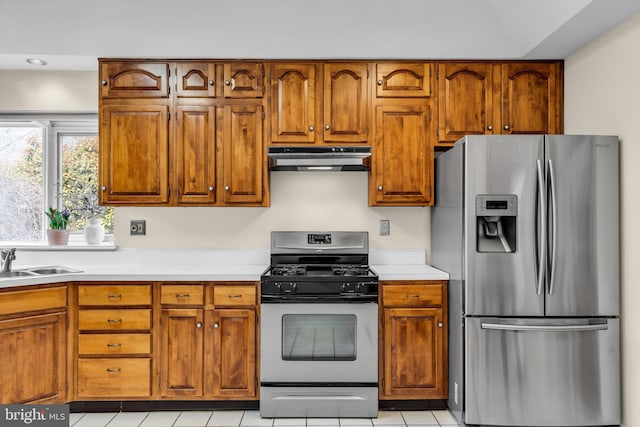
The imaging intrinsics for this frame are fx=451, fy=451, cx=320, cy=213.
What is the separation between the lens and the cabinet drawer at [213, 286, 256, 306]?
9.33ft

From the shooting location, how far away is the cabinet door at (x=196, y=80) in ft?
10.2

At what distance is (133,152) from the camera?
3.09 meters

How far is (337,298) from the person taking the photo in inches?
109

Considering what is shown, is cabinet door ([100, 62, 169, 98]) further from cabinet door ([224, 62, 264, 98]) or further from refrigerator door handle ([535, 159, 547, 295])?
refrigerator door handle ([535, 159, 547, 295])

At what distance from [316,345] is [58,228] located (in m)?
2.18

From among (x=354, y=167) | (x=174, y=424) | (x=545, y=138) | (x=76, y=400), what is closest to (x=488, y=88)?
(x=545, y=138)

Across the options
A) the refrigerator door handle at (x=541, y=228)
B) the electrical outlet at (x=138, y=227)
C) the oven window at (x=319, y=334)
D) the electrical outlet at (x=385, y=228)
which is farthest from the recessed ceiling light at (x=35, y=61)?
the refrigerator door handle at (x=541, y=228)

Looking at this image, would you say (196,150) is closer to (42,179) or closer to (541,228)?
(42,179)

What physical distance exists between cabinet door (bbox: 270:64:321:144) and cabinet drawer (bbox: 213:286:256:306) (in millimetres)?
1028

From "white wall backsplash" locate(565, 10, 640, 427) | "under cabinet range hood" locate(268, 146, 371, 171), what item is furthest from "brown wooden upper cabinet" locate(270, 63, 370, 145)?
"white wall backsplash" locate(565, 10, 640, 427)

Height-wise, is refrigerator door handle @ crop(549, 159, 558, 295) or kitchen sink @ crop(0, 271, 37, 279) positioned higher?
refrigerator door handle @ crop(549, 159, 558, 295)

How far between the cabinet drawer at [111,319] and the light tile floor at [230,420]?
21.5 inches

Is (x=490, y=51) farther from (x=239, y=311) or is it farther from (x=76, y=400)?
(x=76, y=400)

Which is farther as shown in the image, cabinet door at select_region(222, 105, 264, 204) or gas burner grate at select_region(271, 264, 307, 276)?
cabinet door at select_region(222, 105, 264, 204)
